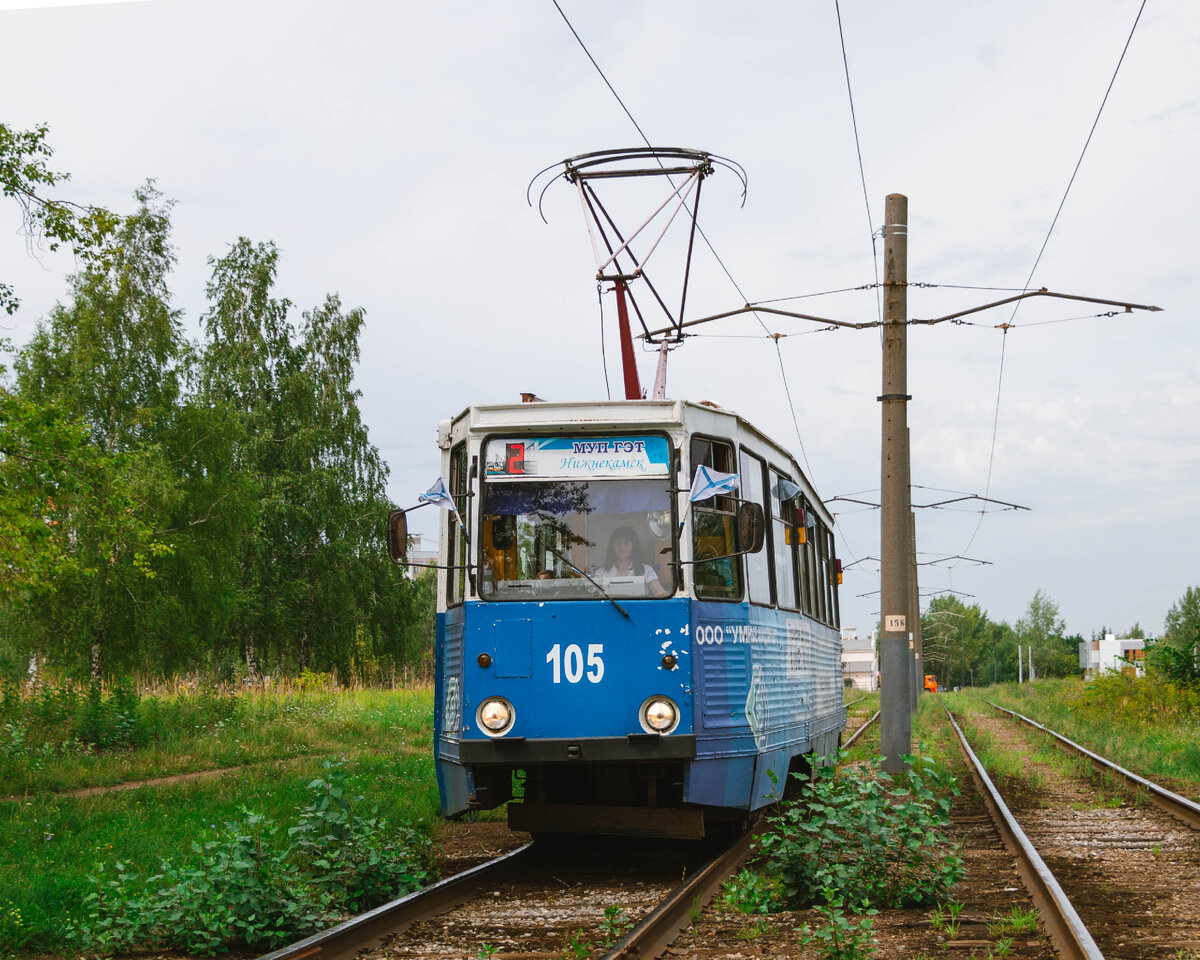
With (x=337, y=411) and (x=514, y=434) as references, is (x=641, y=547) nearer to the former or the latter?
(x=514, y=434)

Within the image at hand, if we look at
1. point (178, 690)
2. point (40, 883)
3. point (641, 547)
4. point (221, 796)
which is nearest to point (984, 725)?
point (178, 690)

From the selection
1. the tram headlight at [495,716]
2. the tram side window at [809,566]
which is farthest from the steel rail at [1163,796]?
the tram headlight at [495,716]

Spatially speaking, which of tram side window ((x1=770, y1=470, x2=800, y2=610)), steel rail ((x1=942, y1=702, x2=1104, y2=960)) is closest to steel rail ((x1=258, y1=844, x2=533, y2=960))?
tram side window ((x1=770, y1=470, x2=800, y2=610))

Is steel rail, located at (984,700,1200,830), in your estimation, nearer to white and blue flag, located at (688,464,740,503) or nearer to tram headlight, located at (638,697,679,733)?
tram headlight, located at (638,697,679,733)

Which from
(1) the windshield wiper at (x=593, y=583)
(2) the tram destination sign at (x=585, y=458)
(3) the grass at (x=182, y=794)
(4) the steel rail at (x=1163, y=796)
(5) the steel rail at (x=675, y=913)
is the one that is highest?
(2) the tram destination sign at (x=585, y=458)

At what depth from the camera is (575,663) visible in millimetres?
8117

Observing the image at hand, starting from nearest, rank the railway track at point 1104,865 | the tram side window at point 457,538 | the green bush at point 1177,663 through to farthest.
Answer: the railway track at point 1104,865 → the tram side window at point 457,538 → the green bush at point 1177,663

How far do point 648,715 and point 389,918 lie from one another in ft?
6.98

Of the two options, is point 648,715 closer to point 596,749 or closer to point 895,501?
point 596,749

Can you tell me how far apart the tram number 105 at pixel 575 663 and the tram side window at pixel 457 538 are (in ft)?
2.69

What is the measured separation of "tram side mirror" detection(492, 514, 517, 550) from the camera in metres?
8.41

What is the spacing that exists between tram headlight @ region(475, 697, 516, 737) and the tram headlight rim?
825mm

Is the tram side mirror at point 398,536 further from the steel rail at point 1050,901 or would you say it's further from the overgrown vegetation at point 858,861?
the steel rail at point 1050,901

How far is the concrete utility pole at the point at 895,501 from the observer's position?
539 inches
